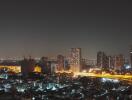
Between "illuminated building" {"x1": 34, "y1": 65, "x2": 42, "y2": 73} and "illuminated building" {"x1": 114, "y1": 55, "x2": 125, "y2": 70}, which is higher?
"illuminated building" {"x1": 114, "y1": 55, "x2": 125, "y2": 70}

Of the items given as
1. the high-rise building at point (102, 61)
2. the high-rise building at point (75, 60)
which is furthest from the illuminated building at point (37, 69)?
the high-rise building at point (102, 61)

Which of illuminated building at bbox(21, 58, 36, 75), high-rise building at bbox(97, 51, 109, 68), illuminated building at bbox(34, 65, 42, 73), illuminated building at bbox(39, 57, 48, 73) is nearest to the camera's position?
illuminated building at bbox(21, 58, 36, 75)

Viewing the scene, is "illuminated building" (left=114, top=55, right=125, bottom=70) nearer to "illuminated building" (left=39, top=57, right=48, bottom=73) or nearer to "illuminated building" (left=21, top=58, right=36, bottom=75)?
"illuminated building" (left=39, top=57, right=48, bottom=73)

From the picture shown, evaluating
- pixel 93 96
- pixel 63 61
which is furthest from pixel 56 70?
pixel 93 96

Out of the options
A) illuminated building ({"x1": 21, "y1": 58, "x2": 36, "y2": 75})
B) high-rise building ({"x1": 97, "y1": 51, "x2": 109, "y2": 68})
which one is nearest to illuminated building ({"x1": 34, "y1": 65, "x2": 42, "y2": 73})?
illuminated building ({"x1": 21, "y1": 58, "x2": 36, "y2": 75})

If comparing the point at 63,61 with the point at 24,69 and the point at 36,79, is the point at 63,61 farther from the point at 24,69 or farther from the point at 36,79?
the point at 36,79

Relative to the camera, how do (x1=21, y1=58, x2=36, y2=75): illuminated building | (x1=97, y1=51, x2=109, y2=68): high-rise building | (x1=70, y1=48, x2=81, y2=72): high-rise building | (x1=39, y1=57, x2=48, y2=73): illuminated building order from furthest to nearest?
(x1=97, y1=51, x2=109, y2=68): high-rise building → (x1=70, y1=48, x2=81, y2=72): high-rise building → (x1=39, y1=57, x2=48, y2=73): illuminated building → (x1=21, y1=58, x2=36, y2=75): illuminated building

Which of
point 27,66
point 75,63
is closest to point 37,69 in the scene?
point 27,66

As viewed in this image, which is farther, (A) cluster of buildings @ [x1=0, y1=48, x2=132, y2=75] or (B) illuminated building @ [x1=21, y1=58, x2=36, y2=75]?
(A) cluster of buildings @ [x1=0, y1=48, x2=132, y2=75]
